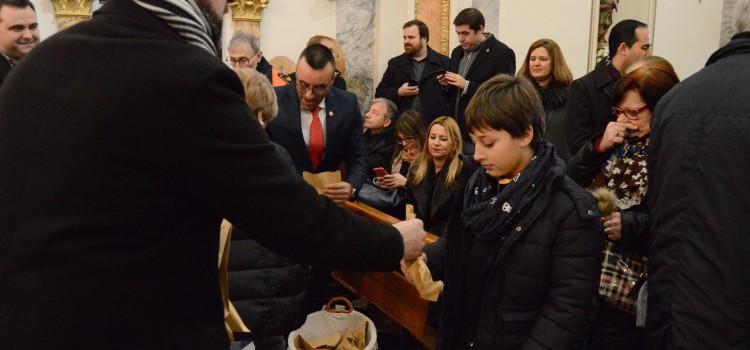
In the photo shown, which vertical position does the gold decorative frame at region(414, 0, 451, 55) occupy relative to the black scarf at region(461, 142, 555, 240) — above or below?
above

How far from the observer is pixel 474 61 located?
6.24 meters

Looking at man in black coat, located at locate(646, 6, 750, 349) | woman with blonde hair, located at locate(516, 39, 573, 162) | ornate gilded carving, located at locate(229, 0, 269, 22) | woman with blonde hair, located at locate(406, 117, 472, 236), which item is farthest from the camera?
ornate gilded carving, located at locate(229, 0, 269, 22)

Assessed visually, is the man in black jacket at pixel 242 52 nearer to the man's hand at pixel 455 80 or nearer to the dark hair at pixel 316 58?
the dark hair at pixel 316 58

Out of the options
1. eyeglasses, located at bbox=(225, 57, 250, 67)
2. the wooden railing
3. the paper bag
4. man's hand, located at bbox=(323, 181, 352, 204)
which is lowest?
the wooden railing

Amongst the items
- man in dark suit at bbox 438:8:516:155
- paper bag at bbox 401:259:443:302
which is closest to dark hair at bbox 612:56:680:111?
paper bag at bbox 401:259:443:302

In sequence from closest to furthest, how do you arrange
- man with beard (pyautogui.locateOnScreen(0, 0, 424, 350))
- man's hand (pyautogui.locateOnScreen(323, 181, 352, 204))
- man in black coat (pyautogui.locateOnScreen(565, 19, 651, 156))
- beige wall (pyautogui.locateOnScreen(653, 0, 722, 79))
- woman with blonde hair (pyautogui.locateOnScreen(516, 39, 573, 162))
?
1. man with beard (pyautogui.locateOnScreen(0, 0, 424, 350))
2. man in black coat (pyautogui.locateOnScreen(565, 19, 651, 156))
3. man's hand (pyautogui.locateOnScreen(323, 181, 352, 204))
4. woman with blonde hair (pyautogui.locateOnScreen(516, 39, 573, 162))
5. beige wall (pyautogui.locateOnScreen(653, 0, 722, 79))

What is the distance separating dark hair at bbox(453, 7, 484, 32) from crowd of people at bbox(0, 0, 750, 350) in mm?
3104

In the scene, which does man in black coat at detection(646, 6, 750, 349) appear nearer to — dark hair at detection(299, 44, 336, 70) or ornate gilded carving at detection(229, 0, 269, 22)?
dark hair at detection(299, 44, 336, 70)

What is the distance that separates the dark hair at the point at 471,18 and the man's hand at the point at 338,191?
2.22 metres

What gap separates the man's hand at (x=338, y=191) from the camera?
4586 mm

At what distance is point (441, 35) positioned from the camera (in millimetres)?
8742

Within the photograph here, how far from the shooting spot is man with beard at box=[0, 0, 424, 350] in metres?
1.53

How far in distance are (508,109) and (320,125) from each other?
249 cm

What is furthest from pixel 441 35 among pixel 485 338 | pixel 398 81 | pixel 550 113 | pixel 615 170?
pixel 485 338
